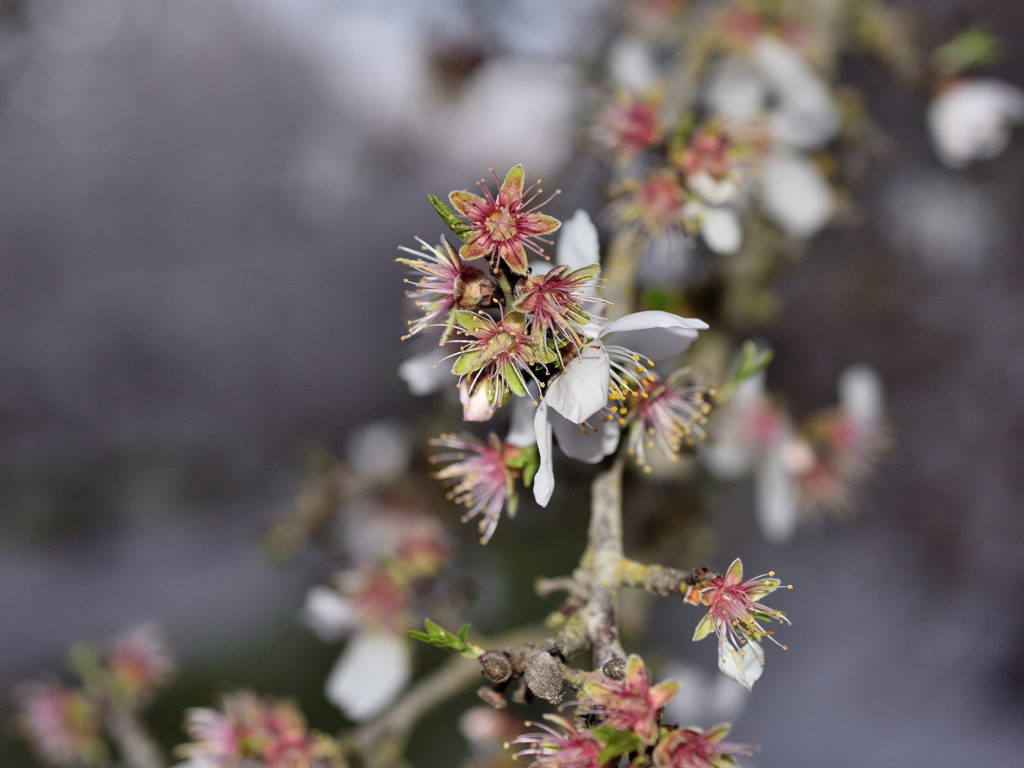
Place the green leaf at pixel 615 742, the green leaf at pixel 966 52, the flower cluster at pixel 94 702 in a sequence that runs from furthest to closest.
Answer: the green leaf at pixel 966 52 → the flower cluster at pixel 94 702 → the green leaf at pixel 615 742

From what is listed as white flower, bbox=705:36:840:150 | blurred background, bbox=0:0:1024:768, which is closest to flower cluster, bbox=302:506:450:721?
white flower, bbox=705:36:840:150

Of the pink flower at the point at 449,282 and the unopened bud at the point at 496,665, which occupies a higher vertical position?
the pink flower at the point at 449,282

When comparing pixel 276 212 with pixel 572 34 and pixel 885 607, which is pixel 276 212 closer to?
pixel 572 34

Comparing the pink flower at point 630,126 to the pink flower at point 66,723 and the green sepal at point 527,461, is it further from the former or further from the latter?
the pink flower at point 66,723

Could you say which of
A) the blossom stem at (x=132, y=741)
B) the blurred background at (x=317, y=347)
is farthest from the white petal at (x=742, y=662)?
the blurred background at (x=317, y=347)

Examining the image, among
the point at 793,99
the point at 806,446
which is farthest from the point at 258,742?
the point at 793,99

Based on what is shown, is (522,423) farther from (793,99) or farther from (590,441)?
(793,99)

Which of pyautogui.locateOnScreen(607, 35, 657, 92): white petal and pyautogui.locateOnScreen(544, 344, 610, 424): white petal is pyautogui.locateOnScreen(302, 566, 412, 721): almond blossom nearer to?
pyautogui.locateOnScreen(544, 344, 610, 424): white petal
